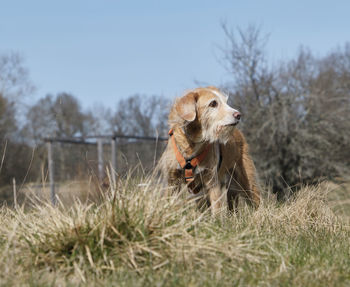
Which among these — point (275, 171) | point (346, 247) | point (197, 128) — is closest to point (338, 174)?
point (275, 171)

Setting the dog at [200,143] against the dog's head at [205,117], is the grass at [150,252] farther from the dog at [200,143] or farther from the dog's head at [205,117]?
the dog's head at [205,117]

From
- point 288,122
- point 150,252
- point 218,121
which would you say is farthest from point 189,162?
point 288,122

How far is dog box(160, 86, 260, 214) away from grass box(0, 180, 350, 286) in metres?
1.62

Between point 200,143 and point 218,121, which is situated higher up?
point 218,121

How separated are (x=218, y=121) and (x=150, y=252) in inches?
104

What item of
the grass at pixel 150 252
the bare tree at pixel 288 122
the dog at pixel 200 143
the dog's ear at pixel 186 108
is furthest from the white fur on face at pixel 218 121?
the bare tree at pixel 288 122

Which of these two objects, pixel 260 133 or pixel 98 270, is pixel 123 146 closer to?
pixel 260 133

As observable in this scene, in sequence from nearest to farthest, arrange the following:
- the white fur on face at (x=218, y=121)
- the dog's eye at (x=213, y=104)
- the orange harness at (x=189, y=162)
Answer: the orange harness at (x=189, y=162)
the white fur on face at (x=218, y=121)
the dog's eye at (x=213, y=104)

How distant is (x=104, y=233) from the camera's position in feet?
8.59

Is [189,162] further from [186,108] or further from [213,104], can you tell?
[213,104]

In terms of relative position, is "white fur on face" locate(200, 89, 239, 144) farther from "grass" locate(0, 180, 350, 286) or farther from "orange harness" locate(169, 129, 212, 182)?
"grass" locate(0, 180, 350, 286)

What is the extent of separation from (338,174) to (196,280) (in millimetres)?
10508

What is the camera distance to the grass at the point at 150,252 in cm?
229

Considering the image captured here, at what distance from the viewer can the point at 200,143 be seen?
492 cm
